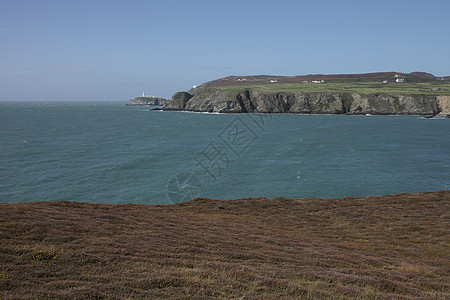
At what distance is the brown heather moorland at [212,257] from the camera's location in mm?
11742

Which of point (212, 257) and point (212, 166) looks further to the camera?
point (212, 166)

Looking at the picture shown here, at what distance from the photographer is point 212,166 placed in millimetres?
67938

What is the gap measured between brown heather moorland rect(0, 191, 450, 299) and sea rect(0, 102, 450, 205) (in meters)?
21.4

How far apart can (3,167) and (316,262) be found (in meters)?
68.6

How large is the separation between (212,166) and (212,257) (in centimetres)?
5184

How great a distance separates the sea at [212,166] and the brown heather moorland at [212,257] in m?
21.4

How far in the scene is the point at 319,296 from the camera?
11.9 m

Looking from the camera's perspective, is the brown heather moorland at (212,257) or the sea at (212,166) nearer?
the brown heather moorland at (212,257)

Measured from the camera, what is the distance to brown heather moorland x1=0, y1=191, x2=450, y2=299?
1174 centimetres

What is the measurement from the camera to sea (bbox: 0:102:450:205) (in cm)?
4981

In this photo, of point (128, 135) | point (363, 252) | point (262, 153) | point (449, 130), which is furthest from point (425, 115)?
point (363, 252)

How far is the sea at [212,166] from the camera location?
4981cm

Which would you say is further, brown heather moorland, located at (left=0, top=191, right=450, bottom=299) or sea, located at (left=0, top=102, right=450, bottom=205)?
sea, located at (left=0, top=102, right=450, bottom=205)

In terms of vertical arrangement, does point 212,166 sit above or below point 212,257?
below
